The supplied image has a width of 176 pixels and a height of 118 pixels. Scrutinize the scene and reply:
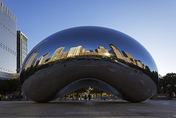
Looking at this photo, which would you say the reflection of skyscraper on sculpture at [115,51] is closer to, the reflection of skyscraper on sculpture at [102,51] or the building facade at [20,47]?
the reflection of skyscraper on sculpture at [102,51]

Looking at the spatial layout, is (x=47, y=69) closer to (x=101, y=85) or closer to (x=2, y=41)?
(x=101, y=85)

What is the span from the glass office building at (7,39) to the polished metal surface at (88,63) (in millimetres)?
109413

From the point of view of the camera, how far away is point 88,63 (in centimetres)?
1450

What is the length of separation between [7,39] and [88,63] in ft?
408

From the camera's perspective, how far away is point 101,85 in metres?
20.2

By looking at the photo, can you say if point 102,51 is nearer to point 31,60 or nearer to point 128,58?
point 128,58

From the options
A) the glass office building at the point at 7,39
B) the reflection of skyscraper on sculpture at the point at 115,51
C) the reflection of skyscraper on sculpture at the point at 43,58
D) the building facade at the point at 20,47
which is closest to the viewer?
the reflection of skyscraper on sculpture at the point at 115,51

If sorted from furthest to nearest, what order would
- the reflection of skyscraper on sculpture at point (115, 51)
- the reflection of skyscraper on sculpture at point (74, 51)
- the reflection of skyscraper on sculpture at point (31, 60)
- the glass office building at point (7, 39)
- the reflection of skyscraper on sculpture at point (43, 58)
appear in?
the glass office building at point (7, 39)
the reflection of skyscraper on sculpture at point (31, 60)
the reflection of skyscraper on sculpture at point (43, 58)
the reflection of skyscraper on sculpture at point (115, 51)
the reflection of skyscraper on sculpture at point (74, 51)

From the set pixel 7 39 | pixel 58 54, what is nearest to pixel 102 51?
pixel 58 54

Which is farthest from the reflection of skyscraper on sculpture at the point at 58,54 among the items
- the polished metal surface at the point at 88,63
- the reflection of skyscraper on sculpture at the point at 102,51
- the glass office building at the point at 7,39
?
the glass office building at the point at 7,39

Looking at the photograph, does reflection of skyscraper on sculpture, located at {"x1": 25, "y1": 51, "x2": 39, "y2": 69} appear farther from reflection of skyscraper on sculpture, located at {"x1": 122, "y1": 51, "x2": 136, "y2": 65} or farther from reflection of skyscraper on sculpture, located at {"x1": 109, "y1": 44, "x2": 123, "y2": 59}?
reflection of skyscraper on sculpture, located at {"x1": 122, "y1": 51, "x2": 136, "y2": 65}

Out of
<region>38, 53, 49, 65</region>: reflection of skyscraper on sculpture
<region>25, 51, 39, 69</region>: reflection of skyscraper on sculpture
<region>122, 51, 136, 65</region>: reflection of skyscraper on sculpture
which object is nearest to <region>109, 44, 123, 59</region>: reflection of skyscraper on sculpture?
<region>122, 51, 136, 65</region>: reflection of skyscraper on sculpture

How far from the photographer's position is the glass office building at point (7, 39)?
4621 inches

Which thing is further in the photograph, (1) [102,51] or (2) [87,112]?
(1) [102,51]
